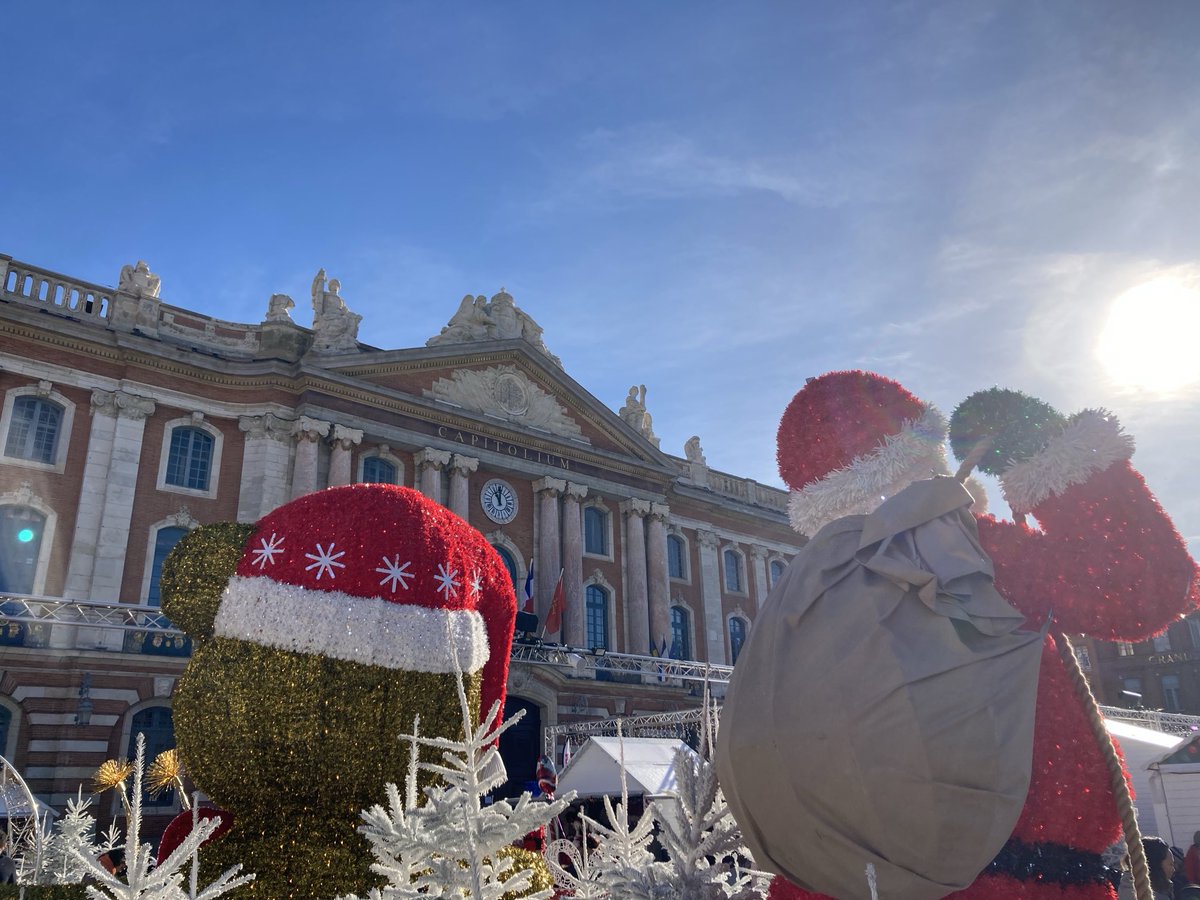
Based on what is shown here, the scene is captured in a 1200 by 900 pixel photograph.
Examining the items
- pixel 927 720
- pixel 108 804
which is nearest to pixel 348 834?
pixel 927 720

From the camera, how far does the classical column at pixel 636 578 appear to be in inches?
1001

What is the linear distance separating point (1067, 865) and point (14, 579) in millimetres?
18939

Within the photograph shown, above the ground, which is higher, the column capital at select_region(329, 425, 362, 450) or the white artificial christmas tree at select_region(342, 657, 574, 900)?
the column capital at select_region(329, 425, 362, 450)

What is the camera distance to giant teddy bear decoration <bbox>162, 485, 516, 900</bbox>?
4441mm

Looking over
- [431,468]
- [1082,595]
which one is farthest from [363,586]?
[431,468]

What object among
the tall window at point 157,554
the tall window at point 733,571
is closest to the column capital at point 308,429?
the tall window at point 157,554

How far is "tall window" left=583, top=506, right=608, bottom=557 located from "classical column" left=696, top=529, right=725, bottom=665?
4550mm

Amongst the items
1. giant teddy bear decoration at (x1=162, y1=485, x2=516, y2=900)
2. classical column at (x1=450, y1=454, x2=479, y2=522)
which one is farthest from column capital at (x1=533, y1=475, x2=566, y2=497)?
giant teddy bear decoration at (x1=162, y1=485, x2=516, y2=900)

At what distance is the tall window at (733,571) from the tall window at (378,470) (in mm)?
12906

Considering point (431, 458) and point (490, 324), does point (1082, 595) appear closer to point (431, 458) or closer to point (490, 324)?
point (431, 458)

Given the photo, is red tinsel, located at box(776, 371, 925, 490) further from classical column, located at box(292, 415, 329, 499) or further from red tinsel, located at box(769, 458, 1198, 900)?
classical column, located at box(292, 415, 329, 499)

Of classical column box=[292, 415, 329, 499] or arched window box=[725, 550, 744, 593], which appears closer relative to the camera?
classical column box=[292, 415, 329, 499]

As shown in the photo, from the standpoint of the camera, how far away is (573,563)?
24391 millimetres

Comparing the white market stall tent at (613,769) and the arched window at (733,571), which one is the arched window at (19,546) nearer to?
the white market stall tent at (613,769)
